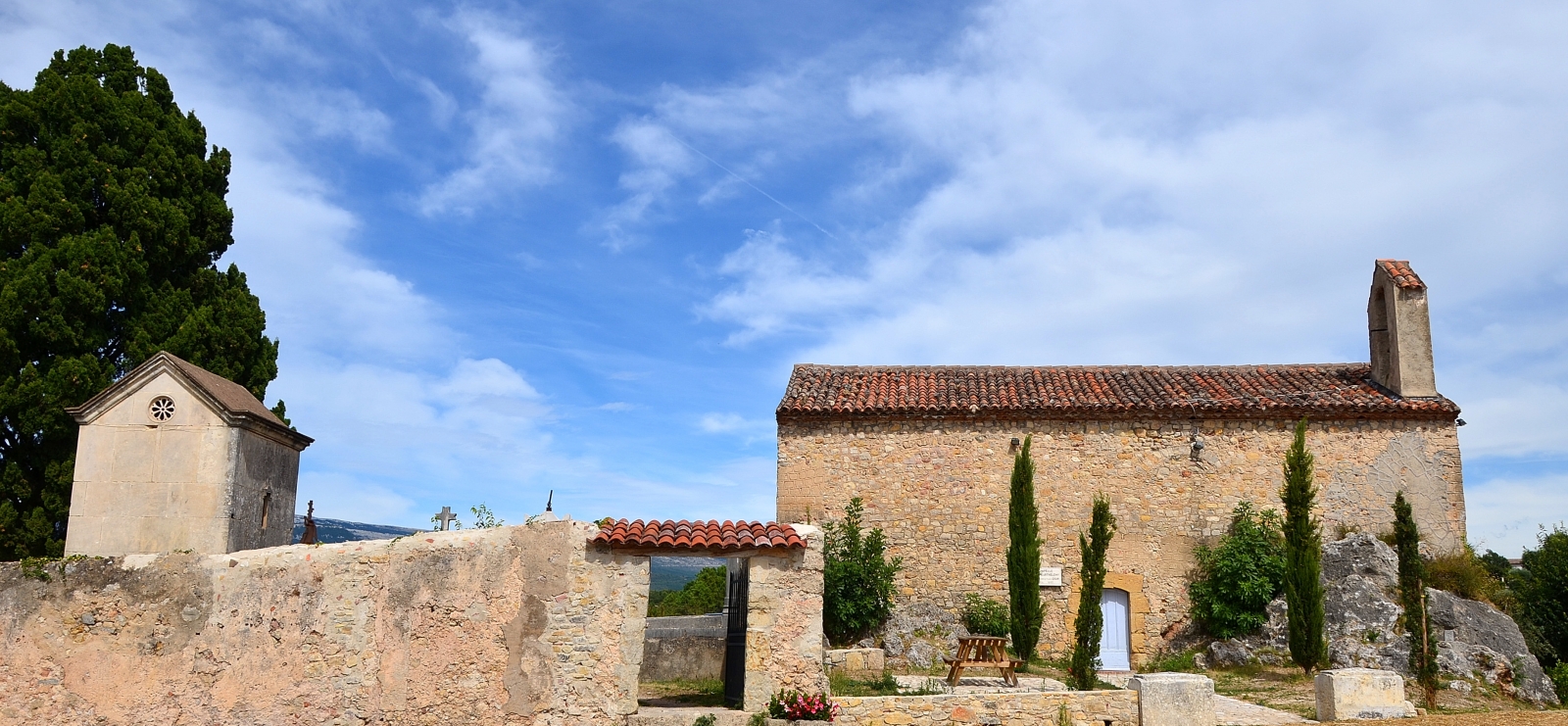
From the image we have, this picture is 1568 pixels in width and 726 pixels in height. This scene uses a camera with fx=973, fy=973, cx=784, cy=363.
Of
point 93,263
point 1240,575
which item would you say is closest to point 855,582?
point 1240,575

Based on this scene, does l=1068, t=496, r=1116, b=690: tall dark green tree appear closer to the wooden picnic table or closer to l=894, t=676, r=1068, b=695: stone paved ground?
l=894, t=676, r=1068, b=695: stone paved ground

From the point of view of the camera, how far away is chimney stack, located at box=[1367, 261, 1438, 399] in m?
19.2

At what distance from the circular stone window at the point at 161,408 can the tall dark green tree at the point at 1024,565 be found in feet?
40.7

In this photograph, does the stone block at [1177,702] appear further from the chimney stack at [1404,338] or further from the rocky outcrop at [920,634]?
the chimney stack at [1404,338]

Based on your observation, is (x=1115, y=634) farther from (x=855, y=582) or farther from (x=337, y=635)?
(x=337, y=635)

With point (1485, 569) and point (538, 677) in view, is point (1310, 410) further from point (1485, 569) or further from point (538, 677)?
point (538, 677)

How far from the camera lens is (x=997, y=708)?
12141 mm

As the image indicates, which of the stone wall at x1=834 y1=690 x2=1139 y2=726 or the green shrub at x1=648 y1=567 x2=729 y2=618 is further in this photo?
the green shrub at x1=648 y1=567 x2=729 y2=618

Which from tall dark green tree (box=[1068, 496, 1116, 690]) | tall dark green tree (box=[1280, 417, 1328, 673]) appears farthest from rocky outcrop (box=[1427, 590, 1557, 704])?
tall dark green tree (box=[1068, 496, 1116, 690])

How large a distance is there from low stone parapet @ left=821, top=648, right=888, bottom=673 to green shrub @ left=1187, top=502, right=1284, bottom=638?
6.55 metres

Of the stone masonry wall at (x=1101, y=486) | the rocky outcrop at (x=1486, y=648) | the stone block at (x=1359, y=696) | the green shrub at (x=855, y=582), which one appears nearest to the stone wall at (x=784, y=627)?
the green shrub at (x=855, y=582)

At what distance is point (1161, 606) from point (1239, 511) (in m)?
2.38

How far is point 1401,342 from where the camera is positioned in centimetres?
1930

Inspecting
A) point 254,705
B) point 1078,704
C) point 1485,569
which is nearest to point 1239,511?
point 1485,569
